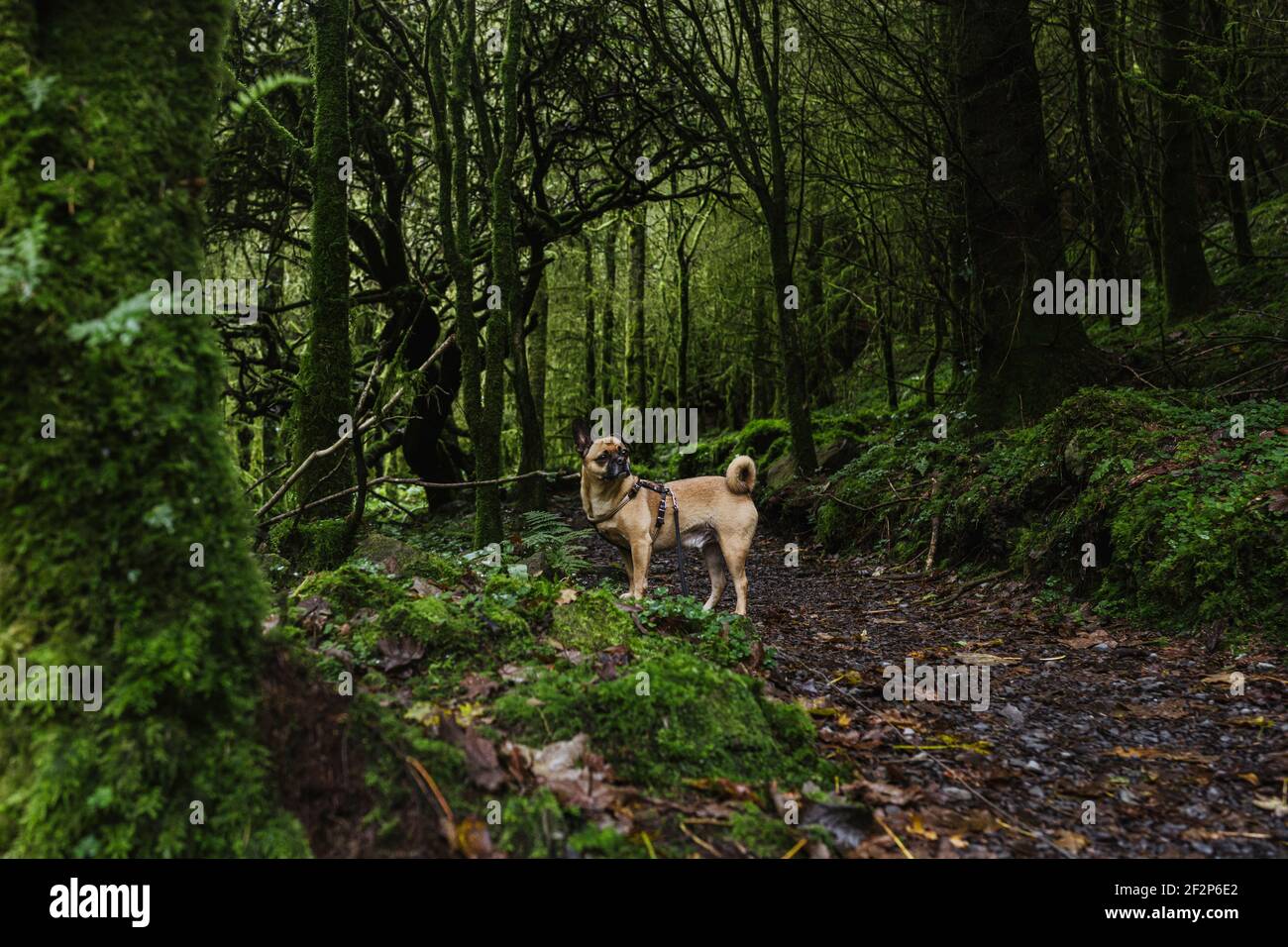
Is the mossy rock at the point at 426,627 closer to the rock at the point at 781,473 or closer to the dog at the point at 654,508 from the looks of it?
the dog at the point at 654,508

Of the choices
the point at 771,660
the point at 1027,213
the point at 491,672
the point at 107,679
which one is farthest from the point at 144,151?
the point at 1027,213

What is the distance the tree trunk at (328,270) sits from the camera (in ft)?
22.5

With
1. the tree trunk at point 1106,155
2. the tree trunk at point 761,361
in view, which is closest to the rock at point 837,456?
the tree trunk at point 1106,155

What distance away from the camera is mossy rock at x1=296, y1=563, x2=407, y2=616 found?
12.5 feet

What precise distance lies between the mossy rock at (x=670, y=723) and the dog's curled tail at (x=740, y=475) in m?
3.91

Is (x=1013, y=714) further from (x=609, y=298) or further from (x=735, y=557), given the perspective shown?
(x=609, y=298)

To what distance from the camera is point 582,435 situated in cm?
737

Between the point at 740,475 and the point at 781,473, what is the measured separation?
22.5ft

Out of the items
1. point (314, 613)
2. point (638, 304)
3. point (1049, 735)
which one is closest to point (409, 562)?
point (314, 613)

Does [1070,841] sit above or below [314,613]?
below

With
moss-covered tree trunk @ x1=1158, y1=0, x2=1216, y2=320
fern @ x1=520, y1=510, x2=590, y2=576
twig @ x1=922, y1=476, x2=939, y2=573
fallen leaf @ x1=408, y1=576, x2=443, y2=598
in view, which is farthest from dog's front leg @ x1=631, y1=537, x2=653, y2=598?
moss-covered tree trunk @ x1=1158, y1=0, x2=1216, y2=320

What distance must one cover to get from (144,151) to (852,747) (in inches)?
152

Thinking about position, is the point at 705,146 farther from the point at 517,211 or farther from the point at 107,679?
the point at 107,679

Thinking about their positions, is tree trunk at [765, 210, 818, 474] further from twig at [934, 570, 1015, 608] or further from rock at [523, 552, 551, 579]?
rock at [523, 552, 551, 579]
